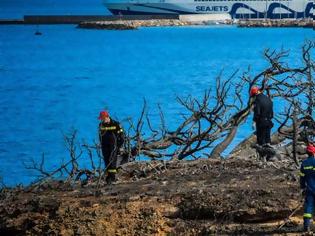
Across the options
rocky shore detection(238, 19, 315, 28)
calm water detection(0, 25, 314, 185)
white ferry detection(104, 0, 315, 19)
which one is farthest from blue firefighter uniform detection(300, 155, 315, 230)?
white ferry detection(104, 0, 315, 19)

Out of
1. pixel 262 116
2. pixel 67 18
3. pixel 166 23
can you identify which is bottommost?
pixel 166 23

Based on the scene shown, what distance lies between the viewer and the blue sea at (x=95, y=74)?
19.5 metres

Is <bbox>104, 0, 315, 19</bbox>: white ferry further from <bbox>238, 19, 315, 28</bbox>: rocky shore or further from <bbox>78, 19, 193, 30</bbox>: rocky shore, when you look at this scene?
<bbox>238, 19, 315, 28</bbox>: rocky shore

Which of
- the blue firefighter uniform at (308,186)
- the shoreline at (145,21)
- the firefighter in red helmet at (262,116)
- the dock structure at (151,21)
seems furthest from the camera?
the dock structure at (151,21)

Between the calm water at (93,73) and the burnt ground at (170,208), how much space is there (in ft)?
20.1

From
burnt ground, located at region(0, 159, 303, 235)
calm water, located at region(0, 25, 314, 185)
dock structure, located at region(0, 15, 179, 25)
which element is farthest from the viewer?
dock structure, located at region(0, 15, 179, 25)

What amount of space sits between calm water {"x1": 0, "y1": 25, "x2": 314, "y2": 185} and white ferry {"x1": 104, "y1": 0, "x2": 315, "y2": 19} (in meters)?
6.39

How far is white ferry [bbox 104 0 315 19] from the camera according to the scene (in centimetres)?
8925

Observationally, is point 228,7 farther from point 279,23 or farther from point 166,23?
point 279,23

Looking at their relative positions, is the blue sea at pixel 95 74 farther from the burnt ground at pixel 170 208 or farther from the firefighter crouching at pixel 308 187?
the firefighter crouching at pixel 308 187

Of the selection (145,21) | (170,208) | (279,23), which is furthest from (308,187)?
(145,21)

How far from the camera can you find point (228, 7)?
89938 millimetres

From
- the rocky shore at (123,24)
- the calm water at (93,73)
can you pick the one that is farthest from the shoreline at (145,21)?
the calm water at (93,73)

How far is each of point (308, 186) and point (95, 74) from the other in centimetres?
3570
